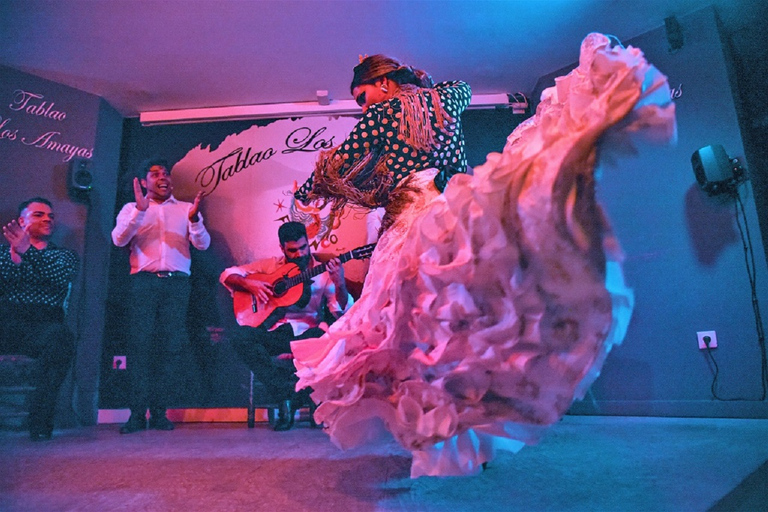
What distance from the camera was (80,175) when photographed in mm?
4355

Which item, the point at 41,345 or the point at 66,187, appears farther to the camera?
the point at 66,187

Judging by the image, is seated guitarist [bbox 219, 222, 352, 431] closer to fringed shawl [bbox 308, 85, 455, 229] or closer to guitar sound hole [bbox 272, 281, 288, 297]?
guitar sound hole [bbox 272, 281, 288, 297]

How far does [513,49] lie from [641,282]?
2308 mm

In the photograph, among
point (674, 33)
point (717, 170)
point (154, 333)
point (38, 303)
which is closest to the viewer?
point (717, 170)

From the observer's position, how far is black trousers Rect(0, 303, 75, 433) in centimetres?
321

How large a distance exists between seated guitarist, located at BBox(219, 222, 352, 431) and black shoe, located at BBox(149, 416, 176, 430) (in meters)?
0.79

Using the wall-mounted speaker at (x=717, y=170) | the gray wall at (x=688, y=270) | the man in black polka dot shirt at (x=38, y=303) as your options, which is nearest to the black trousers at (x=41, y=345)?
the man in black polka dot shirt at (x=38, y=303)

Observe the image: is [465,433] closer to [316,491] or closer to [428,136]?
[316,491]

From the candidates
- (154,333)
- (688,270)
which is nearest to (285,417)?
(154,333)

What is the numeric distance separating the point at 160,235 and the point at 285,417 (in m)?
2.01

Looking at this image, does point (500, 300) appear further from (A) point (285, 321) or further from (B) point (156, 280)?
(B) point (156, 280)

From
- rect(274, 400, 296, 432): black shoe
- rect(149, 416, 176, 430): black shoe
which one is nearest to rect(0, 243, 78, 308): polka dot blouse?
rect(149, 416, 176, 430): black shoe

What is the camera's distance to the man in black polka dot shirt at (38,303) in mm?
3236

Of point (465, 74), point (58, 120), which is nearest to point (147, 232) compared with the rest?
point (58, 120)
